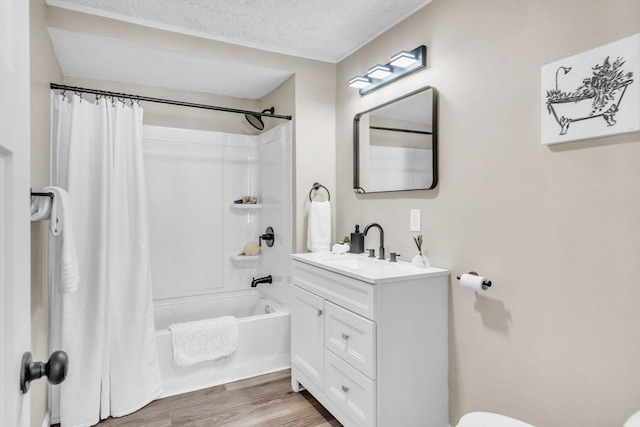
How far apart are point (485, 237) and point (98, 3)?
2533 mm

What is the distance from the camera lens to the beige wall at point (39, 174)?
1743 millimetres

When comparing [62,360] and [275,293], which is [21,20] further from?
[275,293]

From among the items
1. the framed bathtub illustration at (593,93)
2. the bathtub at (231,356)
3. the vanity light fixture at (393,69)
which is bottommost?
the bathtub at (231,356)

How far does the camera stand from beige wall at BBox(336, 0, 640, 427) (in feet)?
4.38

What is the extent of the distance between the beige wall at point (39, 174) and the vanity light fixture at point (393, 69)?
1802 mm

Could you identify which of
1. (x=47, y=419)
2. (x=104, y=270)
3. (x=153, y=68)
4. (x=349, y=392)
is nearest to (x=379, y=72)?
(x=153, y=68)

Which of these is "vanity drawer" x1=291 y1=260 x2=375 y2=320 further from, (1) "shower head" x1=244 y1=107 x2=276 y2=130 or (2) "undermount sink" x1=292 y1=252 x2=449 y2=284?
(1) "shower head" x1=244 y1=107 x2=276 y2=130

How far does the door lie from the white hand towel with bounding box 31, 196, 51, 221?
1.05m

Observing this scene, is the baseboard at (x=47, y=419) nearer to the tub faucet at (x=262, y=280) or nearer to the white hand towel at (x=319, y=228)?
the tub faucet at (x=262, y=280)

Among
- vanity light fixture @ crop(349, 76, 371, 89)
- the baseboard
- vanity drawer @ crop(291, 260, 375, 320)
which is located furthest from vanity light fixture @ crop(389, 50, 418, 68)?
the baseboard

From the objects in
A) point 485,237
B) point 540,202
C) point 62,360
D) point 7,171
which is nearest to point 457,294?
point 485,237

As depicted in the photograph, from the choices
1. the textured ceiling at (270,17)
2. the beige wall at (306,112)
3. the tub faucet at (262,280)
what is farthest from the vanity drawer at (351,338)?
the textured ceiling at (270,17)

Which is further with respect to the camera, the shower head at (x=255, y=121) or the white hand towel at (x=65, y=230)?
the shower head at (x=255, y=121)

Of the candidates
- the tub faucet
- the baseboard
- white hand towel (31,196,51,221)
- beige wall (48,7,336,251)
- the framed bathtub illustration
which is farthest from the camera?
the tub faucet
